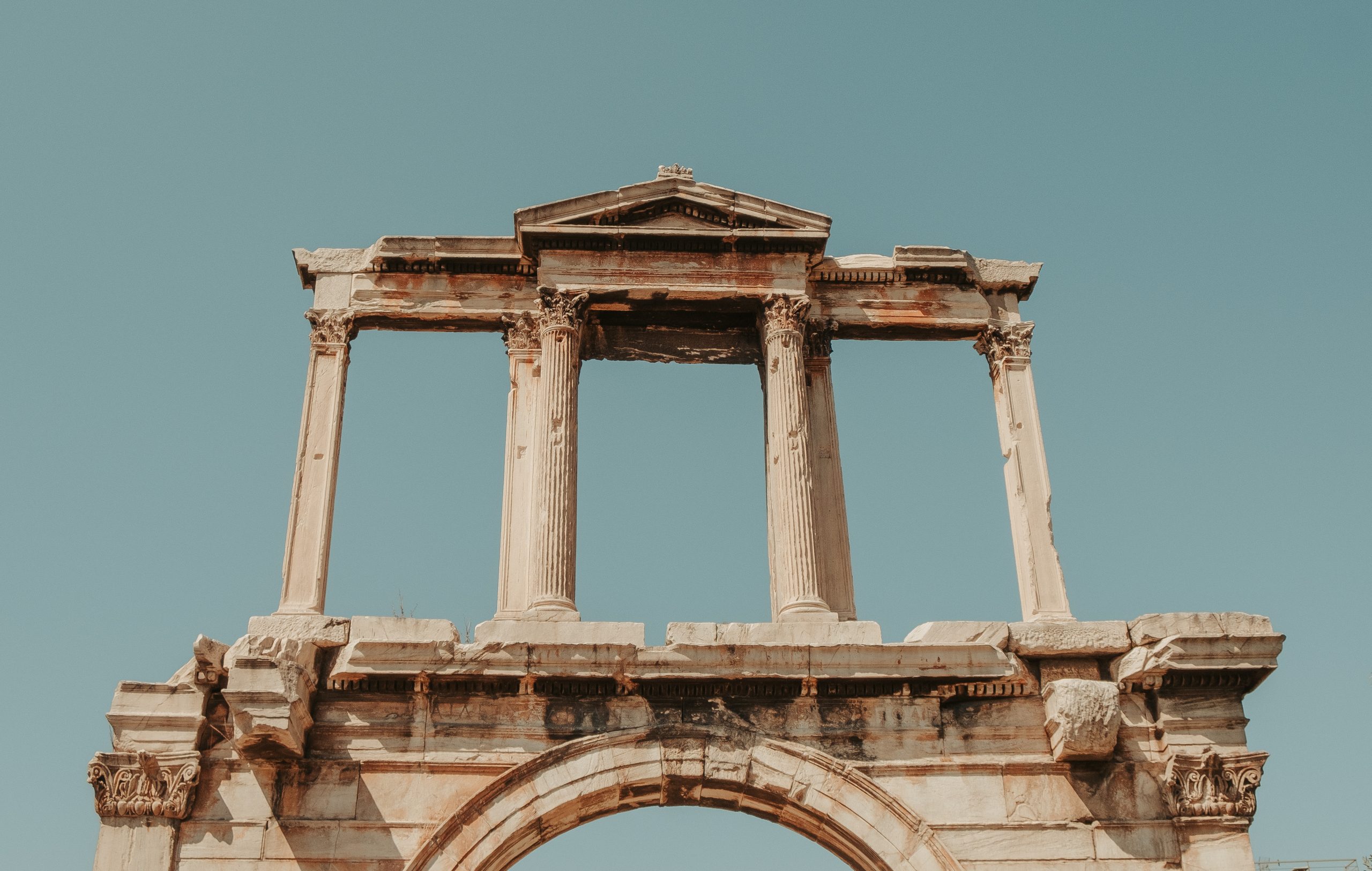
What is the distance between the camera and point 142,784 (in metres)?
9.54

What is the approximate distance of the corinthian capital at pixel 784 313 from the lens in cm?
1166

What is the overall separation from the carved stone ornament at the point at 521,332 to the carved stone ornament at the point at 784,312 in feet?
6.38

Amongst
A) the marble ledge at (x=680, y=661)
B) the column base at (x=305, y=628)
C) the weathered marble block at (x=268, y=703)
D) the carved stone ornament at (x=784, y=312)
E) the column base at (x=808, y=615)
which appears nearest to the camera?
the weathered marble block at (x=268, y=703)

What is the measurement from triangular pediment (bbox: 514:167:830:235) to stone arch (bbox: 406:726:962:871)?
4371 mm

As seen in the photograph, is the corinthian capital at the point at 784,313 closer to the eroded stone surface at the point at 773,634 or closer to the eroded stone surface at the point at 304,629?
the eroded stone surface at the point at 773,634

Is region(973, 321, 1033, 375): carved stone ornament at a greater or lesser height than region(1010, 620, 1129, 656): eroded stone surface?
greater

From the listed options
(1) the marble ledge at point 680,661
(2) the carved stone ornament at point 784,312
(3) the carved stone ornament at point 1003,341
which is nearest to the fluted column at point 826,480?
(2) the carved stone ornament at point 784,312

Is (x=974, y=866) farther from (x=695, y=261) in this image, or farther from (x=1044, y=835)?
(x=695, y=261)

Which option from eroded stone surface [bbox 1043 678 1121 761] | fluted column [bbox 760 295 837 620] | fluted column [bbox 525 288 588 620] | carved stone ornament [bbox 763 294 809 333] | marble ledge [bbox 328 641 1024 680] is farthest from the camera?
carved stone ornament [bbox 763 294 809 333]

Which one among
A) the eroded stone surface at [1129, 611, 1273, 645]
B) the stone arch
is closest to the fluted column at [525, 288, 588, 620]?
the stone arch

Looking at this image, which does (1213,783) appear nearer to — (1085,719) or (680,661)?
(1085,719)

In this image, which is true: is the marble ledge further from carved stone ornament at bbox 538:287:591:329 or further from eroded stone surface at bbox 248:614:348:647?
carved stone ornament at bbox 538:287:591:329

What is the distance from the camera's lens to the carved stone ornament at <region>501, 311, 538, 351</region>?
1188 cm

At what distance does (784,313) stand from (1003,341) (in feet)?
6.32
